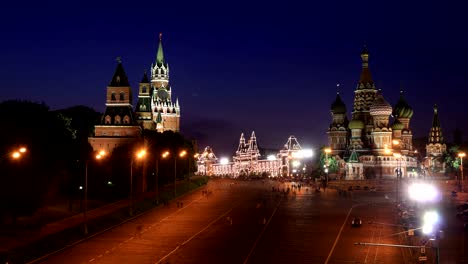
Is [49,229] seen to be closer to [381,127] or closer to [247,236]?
[247,236]

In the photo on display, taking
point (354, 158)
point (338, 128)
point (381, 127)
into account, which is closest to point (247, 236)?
point (354, 158)

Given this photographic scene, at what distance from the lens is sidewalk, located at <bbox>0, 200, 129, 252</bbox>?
45.5 meters

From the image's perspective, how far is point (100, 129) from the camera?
355ft

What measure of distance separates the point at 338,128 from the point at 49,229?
124 metres

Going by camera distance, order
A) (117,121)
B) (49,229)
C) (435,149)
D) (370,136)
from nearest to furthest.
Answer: (49,229) → (117,121) → (370,136) → (435,149)

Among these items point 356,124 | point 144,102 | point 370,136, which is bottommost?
point 370,136

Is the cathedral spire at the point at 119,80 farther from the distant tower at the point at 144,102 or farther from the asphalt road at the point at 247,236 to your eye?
the distant tower at the point at 144,102

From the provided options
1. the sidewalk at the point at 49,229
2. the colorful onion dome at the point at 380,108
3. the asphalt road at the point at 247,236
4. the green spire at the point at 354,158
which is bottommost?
the asphalt road at the point at 247,236

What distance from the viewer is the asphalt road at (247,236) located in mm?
43719

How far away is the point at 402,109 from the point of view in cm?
17162

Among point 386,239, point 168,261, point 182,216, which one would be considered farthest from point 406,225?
point 168,261

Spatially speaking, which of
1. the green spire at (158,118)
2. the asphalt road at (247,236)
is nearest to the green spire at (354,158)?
the green spire at (158,118)

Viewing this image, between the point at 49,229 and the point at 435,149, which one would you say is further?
the point at 435,149

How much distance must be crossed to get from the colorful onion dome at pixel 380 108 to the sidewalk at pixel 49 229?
329ft
